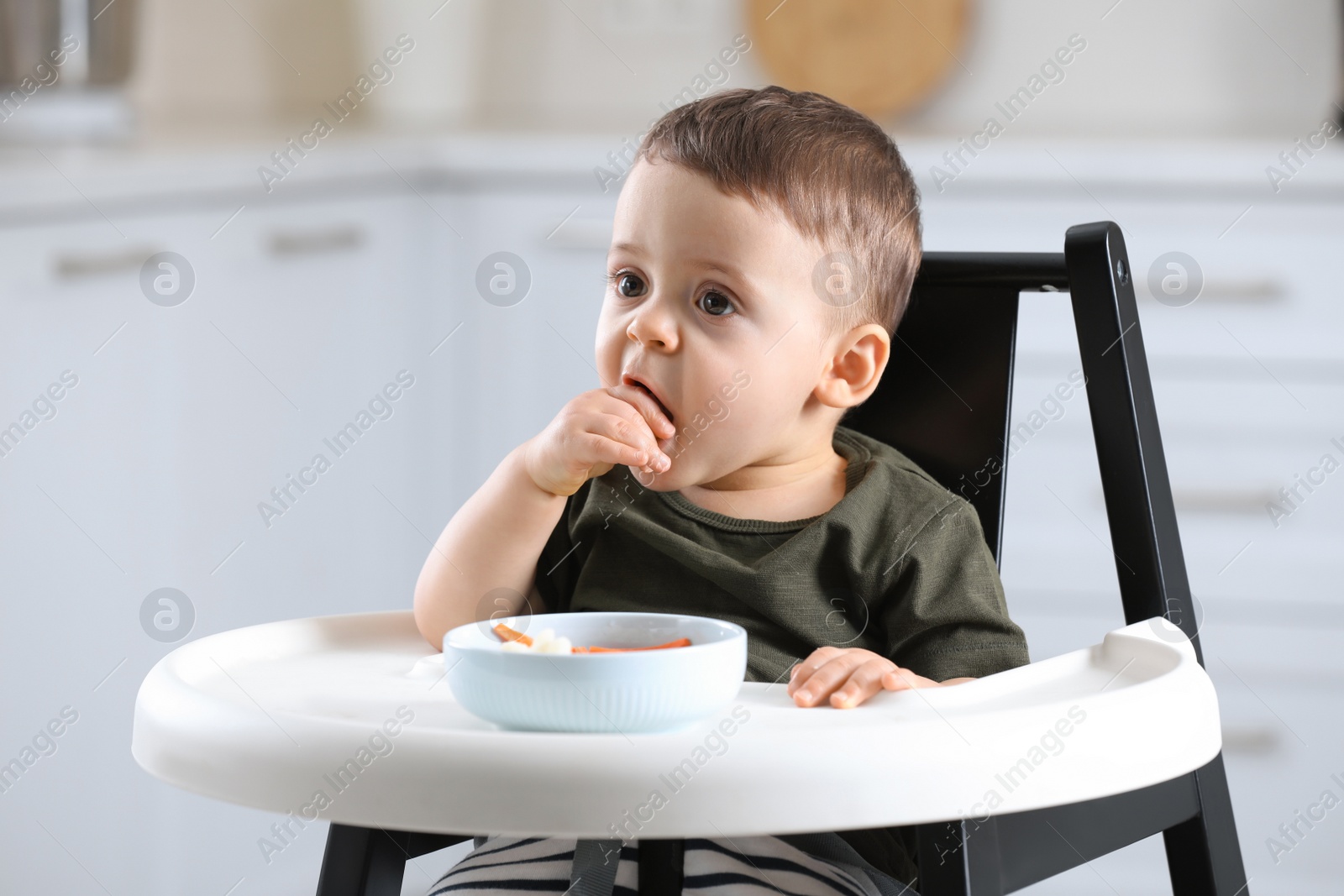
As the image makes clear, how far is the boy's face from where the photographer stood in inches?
34.3

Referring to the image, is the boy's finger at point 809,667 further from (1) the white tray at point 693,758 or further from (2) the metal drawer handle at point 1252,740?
(2) the metal drawer handle at point 1252,740

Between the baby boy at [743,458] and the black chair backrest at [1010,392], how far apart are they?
9 cm

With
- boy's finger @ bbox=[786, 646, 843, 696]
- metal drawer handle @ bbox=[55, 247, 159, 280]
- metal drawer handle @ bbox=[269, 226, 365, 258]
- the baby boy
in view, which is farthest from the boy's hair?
metal drawer handle @ bbox=[269, 226, 365, 258]

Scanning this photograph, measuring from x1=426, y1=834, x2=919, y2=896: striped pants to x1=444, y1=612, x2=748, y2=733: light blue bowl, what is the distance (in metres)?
0.19

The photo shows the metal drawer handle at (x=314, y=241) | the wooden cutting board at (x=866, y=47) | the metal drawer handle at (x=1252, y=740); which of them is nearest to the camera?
the metal drawer handle at (x=314, y=241)

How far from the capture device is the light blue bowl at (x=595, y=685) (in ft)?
2.01

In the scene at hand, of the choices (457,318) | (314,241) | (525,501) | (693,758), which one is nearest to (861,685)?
(693,758)

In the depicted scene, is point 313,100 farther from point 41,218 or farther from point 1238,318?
point 1238,318

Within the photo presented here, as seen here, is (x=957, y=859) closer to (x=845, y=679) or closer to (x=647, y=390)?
(x=845, y=679)

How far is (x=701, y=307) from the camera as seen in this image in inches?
34.8

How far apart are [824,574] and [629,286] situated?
0.72ft

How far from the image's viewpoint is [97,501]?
1413 mm

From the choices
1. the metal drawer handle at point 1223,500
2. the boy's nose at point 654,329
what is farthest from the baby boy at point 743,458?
the metal drawer handle at point 1223,500

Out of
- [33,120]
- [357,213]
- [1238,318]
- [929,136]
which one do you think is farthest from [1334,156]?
[33,120]
